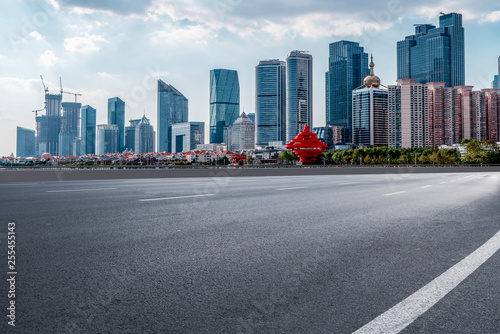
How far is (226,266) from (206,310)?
1282 mm

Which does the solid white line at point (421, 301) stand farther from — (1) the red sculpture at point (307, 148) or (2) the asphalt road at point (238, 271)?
(1) the red sculpture at point (307, 148)

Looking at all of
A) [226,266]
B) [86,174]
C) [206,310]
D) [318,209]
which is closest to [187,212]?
[318,209]

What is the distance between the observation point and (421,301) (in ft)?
11.3

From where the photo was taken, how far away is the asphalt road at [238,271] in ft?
9.96

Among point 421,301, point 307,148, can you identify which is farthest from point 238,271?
point 307,148

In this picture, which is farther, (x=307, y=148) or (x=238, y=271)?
(x=307, y=148)

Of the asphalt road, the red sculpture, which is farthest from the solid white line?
the red sculpture

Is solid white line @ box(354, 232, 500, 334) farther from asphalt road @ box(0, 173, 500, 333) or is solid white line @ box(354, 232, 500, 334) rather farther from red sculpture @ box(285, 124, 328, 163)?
red sculpture @ box(285, 124, 328, 163)

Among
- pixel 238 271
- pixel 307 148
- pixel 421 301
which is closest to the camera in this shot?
pixel 421 301

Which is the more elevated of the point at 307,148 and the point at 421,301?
the point at 307,148

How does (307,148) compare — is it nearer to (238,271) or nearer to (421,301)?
(238,271)

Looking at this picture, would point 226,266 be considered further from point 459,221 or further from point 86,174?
point 86,174

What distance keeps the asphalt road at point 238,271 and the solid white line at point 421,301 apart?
5cm

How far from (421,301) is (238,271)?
166 centimetres
